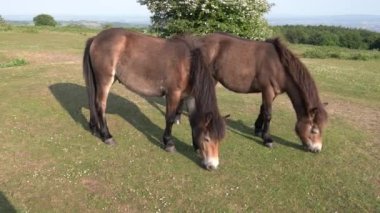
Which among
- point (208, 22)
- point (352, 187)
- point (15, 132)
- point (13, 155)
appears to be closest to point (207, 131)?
point (352, 187)

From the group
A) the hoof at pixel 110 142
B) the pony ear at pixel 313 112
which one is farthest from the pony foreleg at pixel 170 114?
the pony ear at pixel 313 112

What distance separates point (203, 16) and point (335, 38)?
32589 millimetres

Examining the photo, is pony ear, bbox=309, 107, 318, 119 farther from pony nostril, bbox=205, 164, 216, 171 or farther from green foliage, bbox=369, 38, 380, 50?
green foliage, bbox=369, 38, 380, 50

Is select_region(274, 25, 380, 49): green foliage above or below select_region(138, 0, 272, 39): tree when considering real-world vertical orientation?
below

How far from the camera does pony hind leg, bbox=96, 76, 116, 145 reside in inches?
301

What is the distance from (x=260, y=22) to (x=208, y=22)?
2395 mm

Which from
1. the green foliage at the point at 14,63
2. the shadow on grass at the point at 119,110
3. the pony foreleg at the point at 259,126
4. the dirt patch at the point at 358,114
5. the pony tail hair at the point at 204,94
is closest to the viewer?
the pony tail hair at the point at 204,94

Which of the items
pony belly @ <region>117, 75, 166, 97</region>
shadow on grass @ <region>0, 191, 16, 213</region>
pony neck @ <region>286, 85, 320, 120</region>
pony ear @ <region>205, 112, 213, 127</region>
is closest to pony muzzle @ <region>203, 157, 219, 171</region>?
pony ear @ <region>205, 112, 213, 127</region>

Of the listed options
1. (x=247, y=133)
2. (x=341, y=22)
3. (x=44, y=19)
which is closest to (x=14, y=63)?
(x=247, y=133)

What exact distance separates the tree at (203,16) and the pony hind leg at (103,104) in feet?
22.0

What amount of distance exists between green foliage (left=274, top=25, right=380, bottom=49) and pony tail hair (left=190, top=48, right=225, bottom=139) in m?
34.8

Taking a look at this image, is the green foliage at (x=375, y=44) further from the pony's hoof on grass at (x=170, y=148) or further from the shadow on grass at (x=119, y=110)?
the pony's hoof on grass at (x=170, y=148)

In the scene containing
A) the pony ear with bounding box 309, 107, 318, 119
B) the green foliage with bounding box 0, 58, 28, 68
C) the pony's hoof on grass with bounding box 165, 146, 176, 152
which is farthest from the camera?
the green foliage with bounding box 0, 58, 28, 68

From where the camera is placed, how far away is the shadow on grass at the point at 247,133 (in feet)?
26.7
